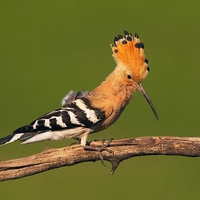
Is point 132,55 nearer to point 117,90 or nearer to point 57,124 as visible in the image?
point 117,90

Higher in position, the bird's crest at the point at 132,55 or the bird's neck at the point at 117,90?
the bird's crest at the point at 132,55

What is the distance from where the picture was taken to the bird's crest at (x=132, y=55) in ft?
21.5

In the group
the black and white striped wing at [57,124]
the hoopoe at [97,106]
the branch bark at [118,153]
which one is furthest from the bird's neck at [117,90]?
the branch bark at [118,153]

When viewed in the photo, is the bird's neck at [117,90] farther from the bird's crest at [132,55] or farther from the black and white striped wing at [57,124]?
the black and white striped wing at [57,124]

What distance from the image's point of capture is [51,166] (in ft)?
19.9

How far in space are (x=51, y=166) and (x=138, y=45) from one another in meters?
1.06

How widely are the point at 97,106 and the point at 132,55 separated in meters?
0.42

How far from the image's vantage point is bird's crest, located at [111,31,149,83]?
258 inches

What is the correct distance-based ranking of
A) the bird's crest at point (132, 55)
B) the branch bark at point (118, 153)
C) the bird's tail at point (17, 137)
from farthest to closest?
1. the bird's crest at point (132, 55)
2. the bird's tail at point (17, 137)
3. the branch bark at point (118, 153)

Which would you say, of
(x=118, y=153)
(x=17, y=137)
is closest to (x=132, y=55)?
(x=118, y=153)

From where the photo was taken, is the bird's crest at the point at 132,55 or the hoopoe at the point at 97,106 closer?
the hoopoe at the point at 97,106

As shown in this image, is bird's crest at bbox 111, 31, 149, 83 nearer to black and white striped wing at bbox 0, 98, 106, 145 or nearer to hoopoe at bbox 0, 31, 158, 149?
hoopoe at bbox 0, 31, 158, 149

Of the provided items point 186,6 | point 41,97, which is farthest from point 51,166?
point 186,6

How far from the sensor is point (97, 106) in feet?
21.3
